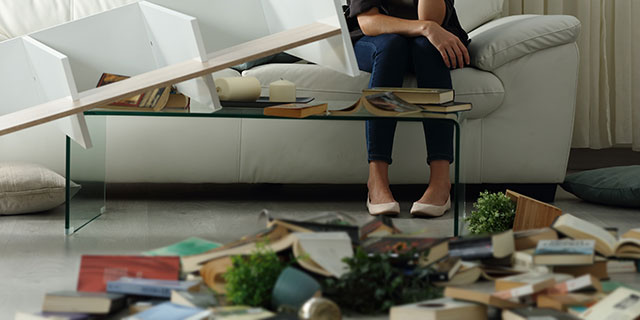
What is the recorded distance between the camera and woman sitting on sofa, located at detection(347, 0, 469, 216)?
1.91 meters

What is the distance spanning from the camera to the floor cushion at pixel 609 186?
6.78 feet

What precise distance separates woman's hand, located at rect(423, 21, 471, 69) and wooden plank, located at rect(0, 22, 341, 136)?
1.58 ft

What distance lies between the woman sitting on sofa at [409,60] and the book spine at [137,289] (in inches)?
36.8

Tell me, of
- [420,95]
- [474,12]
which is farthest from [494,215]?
[474,12]

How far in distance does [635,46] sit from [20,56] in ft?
7.98

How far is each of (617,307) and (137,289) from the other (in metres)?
0.65

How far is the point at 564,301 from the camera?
0.99m

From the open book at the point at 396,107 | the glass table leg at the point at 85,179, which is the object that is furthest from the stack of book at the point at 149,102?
the open book at the point at 396,107

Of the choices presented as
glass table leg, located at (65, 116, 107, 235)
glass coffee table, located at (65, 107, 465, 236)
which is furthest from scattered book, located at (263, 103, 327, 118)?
glass table leg, located at (65, 116, 107, 235)

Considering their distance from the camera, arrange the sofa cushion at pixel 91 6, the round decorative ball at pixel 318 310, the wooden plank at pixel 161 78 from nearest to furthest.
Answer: the round decorative ball at pixel 318 310 < the wooden plank at pixel 161 78 < the sofa cushion at pixel 91 6

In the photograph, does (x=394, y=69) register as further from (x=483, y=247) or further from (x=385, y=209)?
(x=483, y=247)

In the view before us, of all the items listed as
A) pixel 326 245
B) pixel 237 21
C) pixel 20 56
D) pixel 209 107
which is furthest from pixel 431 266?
pixel 20 56

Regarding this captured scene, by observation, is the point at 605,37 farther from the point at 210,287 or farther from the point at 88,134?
the point at 210,287

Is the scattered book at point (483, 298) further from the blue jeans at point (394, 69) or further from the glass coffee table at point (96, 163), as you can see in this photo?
the blue jeans at point (394, 69)
